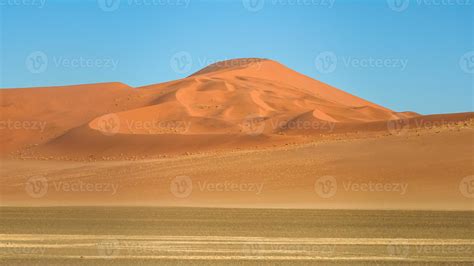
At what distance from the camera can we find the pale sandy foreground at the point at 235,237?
1619cm

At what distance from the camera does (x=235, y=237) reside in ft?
66.6

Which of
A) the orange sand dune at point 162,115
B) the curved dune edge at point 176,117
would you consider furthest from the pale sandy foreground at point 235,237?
the orange sand dune at point 162,115

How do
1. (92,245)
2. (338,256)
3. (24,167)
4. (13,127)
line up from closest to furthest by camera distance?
(338,256)
(92,245)
(24,167)
(13,127)

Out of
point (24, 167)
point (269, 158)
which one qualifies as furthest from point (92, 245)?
point (24, 167)

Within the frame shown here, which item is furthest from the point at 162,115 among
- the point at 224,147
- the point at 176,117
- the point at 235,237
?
the point at 235,237

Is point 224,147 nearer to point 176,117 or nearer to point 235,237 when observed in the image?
point 176,117

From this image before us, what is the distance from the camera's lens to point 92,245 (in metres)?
18.4

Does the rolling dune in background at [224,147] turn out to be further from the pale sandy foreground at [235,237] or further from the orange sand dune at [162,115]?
the pale sandy foreground at [235,237]

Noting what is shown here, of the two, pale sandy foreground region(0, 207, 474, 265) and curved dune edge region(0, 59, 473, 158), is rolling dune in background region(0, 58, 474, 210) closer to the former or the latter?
curved dune edge region(0, 59, 473, 158)

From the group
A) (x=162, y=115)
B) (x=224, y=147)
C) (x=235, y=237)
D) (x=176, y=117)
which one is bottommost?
(x=235, y=237)

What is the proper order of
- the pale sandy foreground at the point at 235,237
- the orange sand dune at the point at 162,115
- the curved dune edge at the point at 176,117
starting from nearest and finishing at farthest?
the pale sandy foreground at the point at 235,237, the curved dune edge at the point at 176,117, the orange sand dune at the point at 162,115

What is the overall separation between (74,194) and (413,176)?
16241 mm

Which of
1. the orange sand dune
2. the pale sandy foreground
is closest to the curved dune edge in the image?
the orange sand dune

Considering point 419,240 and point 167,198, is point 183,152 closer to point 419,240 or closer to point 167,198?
point 167,198
